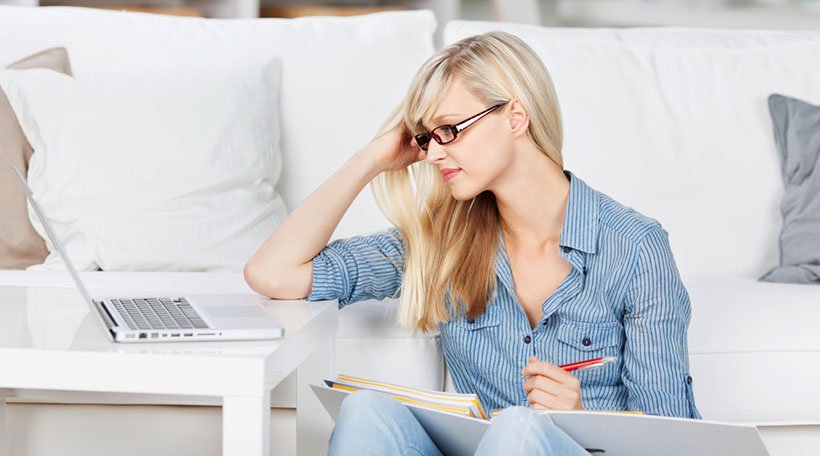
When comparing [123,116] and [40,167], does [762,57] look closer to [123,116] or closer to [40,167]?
[123,116]

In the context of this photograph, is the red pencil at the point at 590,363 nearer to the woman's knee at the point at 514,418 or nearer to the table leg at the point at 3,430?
the woman's knee at the point at 514,418

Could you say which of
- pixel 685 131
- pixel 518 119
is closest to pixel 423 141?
pixel 518 119

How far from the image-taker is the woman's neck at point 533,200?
4.81ft

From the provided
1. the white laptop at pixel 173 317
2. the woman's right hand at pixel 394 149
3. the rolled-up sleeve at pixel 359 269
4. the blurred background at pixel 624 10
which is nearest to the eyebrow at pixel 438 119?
the woman's right hand at pixel 394 149

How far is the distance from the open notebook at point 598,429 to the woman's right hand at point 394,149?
39 centimetres

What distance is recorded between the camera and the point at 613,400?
1.42 m

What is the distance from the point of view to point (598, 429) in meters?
1.13

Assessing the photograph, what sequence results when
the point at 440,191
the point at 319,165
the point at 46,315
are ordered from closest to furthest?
the point at 46,315, the point at 440,191, the point at 319,165

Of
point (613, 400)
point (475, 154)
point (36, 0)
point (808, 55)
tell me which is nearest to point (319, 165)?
point (475, 154)

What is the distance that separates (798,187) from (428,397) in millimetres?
1154

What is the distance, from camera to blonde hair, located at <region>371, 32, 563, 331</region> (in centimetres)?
142

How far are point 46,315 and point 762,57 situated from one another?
165cm

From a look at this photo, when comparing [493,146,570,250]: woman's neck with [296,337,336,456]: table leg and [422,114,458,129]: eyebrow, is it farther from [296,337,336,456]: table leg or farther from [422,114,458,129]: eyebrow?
[296,337,336,456]: table leg

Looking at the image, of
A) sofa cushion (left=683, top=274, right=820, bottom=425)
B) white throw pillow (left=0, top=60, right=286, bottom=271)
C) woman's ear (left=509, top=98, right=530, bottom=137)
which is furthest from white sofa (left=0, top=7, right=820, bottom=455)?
woman's ear (left=509, top=98, right=530, bottom=137)
